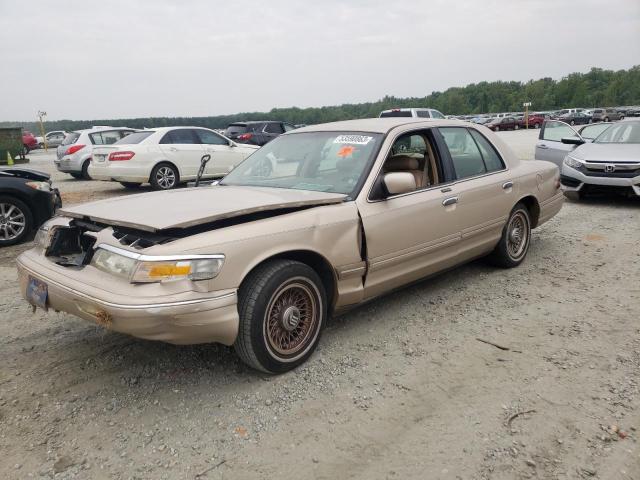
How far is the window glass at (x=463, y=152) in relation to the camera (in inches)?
176

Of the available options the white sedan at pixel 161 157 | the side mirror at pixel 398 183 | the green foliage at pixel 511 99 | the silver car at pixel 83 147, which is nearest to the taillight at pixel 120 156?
the white sedan at pixel 161 157

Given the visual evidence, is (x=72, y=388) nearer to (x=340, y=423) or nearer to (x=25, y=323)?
(x=25, y=323)

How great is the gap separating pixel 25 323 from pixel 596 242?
6.15 metres

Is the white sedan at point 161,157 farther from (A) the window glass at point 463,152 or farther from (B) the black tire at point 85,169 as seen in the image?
(A) the window glass at point 463,152

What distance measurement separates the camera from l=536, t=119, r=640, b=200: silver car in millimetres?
7949

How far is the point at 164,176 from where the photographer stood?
473 inches

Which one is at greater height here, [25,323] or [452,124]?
[452,124]

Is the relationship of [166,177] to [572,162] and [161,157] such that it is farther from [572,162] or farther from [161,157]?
[572,162]

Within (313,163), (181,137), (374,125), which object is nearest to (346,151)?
→ (313,163)

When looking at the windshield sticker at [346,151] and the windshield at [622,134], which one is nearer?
the windshield sticker at [346,151]

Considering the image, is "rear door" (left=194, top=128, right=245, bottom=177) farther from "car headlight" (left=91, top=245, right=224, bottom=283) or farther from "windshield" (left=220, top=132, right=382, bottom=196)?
"car headlight" (left=91, top=245, right=224, bottom=283)

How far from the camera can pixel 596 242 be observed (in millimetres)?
6094

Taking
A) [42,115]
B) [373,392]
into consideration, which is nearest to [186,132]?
[373,392]

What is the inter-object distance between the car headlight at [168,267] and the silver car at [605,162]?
7.58 meters
